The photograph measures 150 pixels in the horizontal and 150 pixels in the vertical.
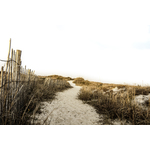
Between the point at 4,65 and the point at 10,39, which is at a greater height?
the point at 10,39

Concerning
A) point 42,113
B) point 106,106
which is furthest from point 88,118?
point 42,113

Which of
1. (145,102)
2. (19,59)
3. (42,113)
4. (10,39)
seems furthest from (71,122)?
(145,102)

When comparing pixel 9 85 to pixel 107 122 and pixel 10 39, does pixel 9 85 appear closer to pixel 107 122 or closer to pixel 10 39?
pixel 10 39

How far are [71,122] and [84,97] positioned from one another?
282 cm

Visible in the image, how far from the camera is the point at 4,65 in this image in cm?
196

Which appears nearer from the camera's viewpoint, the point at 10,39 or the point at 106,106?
the point at 10,39

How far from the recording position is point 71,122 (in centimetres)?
303

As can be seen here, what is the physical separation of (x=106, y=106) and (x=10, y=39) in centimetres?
359

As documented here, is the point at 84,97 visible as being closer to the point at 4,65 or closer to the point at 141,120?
the point at 141,120

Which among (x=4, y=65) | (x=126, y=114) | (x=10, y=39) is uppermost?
(x=10, y=39)

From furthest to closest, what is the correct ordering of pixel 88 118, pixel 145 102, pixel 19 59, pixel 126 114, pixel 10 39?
1. pixel 145 102
2. pixel 88 118
3. pixel 126 114
4. pixel 19 59
5. pixel 10 39

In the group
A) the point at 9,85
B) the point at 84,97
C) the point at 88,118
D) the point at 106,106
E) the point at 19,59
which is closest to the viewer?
the point at 9,85

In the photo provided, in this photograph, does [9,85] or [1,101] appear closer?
[1,101]

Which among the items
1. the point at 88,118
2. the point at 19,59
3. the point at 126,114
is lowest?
the point at 88,118
